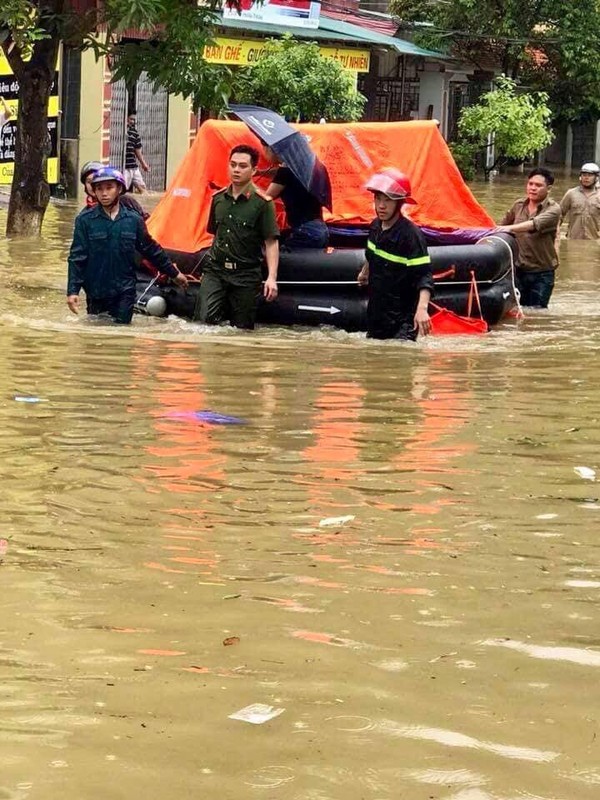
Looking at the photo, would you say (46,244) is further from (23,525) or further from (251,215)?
(23,525)

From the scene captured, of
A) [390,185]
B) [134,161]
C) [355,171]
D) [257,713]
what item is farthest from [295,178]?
[134,161]

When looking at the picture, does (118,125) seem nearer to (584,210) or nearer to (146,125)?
(146,125)

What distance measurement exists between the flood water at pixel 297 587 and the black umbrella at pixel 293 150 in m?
2.76

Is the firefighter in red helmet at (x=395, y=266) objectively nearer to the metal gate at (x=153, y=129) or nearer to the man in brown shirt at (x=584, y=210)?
the man in brown shirt at (x=584, y=210)

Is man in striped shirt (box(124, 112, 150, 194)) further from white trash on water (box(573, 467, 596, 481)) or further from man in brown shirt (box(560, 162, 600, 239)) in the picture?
white trash on water (box(573, 467, 596, 481))

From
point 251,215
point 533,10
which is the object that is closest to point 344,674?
point 251,215

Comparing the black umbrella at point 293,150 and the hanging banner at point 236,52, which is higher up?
the hanging banner at point 236,52

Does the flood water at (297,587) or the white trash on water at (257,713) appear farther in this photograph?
the white trash on water at (257,713)

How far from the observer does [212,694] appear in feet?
13.0

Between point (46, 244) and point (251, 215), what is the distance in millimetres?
7225

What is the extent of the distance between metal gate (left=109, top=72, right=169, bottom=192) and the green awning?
2.36m

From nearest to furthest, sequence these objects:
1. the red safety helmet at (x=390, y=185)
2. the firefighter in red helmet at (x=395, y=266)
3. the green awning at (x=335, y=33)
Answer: the red safety helmet at (x=390, y=185) < the firefighter in red helmet at (x=395, y=266) < the green awning at (x=335, y=33)

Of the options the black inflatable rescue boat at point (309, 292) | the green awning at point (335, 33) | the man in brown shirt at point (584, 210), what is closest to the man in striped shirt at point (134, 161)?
the green awning at point (335, 33)

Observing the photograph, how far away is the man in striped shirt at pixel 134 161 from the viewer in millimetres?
27234
